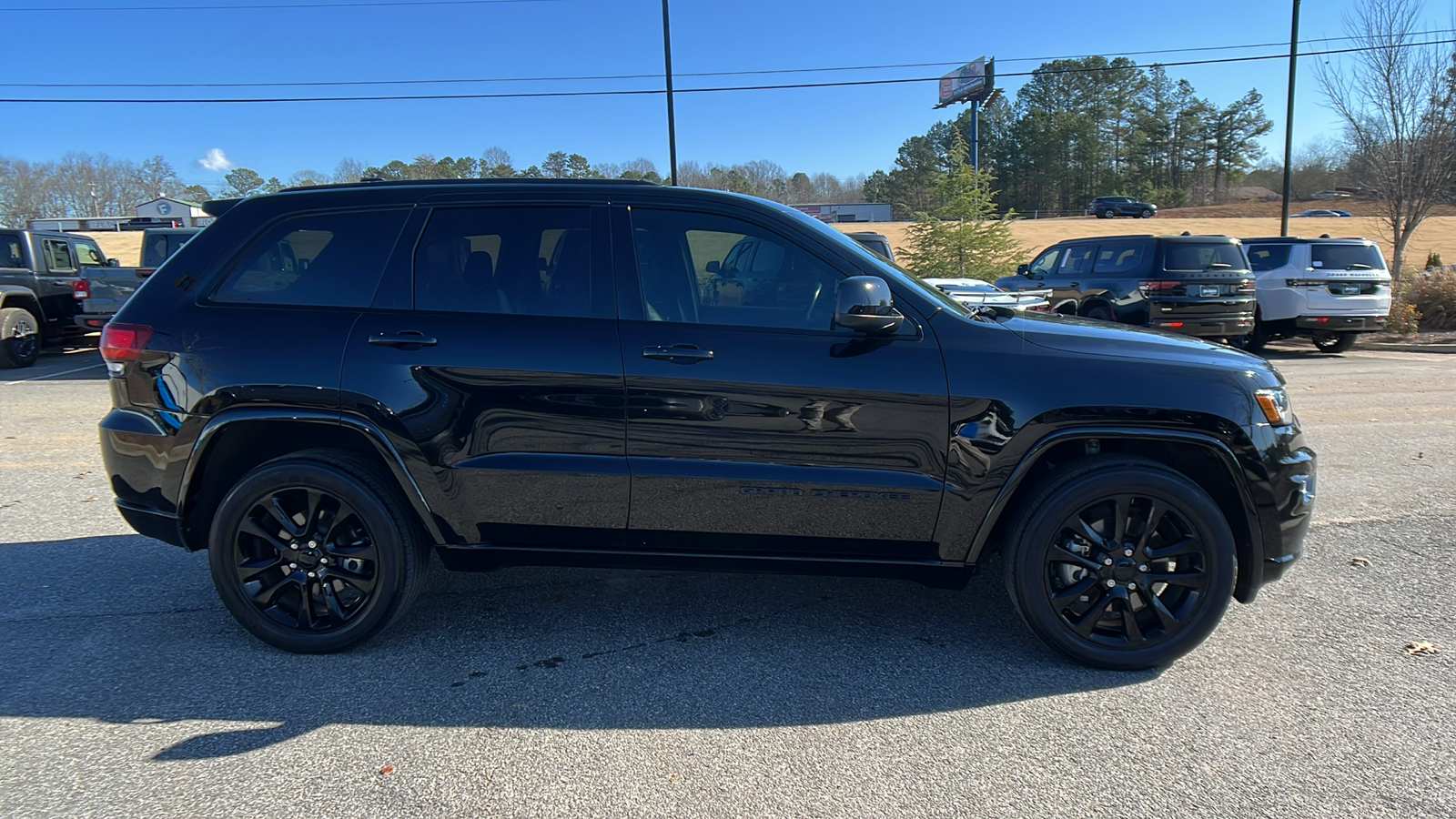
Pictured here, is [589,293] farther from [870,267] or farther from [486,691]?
[486,691]

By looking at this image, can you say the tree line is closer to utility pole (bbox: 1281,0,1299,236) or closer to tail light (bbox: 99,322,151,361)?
utility pole (bbox: 1281,0,1299,236)

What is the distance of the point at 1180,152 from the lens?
90.9 m

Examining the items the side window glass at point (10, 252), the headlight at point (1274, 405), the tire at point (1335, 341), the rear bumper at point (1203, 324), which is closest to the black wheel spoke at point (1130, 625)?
the headlight at point (1274, 405)

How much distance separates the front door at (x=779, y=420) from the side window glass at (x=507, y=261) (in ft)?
0.83

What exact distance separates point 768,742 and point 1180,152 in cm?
10458

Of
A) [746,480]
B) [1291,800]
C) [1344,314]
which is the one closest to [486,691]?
[746,480]

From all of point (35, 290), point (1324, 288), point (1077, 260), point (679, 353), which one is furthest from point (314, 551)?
point (1324, 288)

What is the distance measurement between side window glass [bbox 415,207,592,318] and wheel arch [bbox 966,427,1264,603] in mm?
1791

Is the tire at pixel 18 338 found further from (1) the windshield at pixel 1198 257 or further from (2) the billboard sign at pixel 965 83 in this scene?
(2) the billboard sign at pixel 965 83

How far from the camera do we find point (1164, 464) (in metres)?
3.33

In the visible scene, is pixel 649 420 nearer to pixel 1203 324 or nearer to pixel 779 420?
pixel 779 420

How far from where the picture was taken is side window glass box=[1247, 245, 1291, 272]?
45.9 ft

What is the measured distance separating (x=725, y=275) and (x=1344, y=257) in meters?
14.5

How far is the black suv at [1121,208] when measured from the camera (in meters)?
64.4
